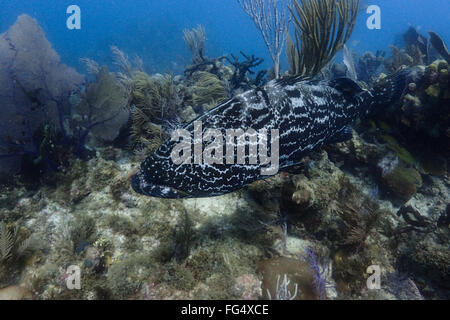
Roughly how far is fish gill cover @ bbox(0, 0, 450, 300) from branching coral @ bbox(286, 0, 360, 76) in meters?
0.04

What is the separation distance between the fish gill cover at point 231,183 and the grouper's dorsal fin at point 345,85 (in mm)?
21

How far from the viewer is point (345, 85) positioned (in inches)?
157

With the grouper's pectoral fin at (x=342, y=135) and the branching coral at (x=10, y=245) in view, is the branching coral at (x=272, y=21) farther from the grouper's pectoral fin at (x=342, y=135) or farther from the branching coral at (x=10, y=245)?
the branching coral at (x=10, y=245)

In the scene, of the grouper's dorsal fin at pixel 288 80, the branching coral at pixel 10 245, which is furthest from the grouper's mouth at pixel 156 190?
the grouper's dorsal fin at pixel 288 80

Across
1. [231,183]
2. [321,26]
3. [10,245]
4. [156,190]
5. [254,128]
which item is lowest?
[10,245]

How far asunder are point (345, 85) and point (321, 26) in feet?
6.61

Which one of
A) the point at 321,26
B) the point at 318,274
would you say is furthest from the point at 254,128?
the point at 321,26

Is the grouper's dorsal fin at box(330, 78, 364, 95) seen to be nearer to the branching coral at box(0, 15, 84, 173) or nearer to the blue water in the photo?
the branching coral at box(0, 15, 84, 173)

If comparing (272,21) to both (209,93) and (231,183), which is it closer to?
(209,93)

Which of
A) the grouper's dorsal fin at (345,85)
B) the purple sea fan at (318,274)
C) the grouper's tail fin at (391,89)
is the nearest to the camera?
the purple sea fan at (318,274)

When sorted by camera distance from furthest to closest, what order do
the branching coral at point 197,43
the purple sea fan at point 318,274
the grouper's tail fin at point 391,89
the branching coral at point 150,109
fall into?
1. the branching coral at point 197,43
2. the branching coral at point 150,109
3. the grouper's tail fin at point 391,89
4. the purple sea fan at point 318,274

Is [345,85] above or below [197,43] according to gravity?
below

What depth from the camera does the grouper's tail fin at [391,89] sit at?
489 centimetres

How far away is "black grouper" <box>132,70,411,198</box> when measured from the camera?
9.53ft
